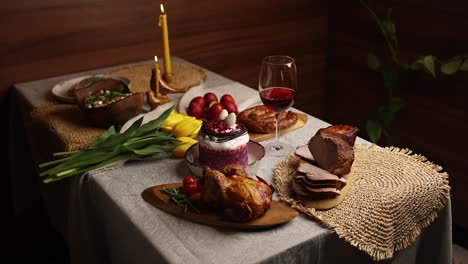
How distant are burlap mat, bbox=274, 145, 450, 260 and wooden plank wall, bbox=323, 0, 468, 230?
129 centimetres

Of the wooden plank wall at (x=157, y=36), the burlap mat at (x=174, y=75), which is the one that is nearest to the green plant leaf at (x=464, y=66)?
the wooden plank wall at (x=157, y=36)

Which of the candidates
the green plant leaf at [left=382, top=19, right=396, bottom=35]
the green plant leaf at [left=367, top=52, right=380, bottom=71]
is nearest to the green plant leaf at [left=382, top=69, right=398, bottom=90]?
the green plant leaf at [left=367, top=52, right=380, bottom=71]

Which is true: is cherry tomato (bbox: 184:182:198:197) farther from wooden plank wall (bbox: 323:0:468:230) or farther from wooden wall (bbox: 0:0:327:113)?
wooden plank wall (bbox: 323:0:468:230)

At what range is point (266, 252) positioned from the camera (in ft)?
3.59

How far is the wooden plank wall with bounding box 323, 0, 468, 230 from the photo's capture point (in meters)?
2.55

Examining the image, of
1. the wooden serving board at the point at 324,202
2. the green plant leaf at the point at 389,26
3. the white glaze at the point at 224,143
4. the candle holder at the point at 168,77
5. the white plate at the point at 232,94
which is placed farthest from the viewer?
the green plant leaf at the point at 389,26

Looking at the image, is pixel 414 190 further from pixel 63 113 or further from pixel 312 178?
pixel 63 113

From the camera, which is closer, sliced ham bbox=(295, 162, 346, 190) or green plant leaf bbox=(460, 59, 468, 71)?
sliced ham bbox=(295, 162, 346, 190)

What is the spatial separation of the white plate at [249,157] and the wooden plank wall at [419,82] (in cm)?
142

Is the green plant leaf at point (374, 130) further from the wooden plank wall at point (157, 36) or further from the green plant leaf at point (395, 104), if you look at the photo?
the wooden plank wall at point (157, 36)

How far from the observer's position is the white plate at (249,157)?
1384 mm

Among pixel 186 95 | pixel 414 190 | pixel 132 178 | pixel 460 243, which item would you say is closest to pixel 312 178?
pixel 414 190

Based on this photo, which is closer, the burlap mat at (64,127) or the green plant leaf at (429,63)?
the burlap mat at (64,127)

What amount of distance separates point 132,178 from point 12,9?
1.19 metres
